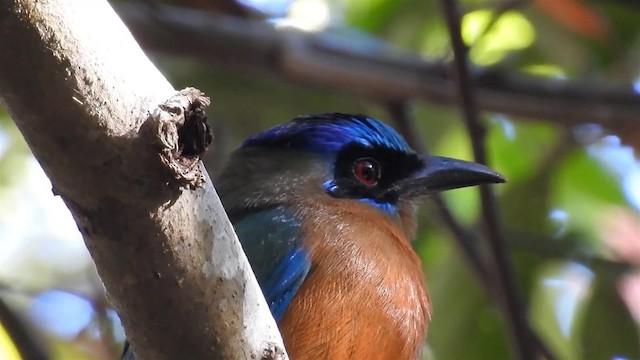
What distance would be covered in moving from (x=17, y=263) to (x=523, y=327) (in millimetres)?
3826

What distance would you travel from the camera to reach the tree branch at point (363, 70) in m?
5.56

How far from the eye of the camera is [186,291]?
2.27 meters

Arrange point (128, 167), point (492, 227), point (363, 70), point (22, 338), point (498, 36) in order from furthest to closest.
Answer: point (498, 36) → point (363, 70) → point (492, 227) → point (22, 338) → point (128, 167)

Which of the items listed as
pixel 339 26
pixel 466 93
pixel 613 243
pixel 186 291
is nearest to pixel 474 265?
pixel 466 93

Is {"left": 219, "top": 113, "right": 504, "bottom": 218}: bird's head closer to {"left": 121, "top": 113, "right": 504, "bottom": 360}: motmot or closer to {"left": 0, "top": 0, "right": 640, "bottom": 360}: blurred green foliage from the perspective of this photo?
{"left": 121, "top": 113, "right": 504, "bottom": 360}: motmot

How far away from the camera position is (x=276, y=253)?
3.95 meters

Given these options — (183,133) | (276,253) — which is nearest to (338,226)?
(276,253)

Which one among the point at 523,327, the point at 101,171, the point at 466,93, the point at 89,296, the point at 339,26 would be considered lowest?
the point at 523,327

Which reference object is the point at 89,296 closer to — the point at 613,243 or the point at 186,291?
the point at 613,243

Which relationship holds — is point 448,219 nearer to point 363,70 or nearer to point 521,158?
point 363,70

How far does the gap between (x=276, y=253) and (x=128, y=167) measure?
6.23ft

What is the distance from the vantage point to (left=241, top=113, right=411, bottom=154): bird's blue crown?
4758 mm

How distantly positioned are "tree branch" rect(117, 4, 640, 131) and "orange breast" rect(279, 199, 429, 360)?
1340 mm

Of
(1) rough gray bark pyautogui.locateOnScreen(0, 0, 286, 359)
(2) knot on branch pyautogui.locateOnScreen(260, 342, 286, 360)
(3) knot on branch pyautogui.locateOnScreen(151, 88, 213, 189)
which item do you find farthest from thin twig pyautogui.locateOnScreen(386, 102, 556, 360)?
(3) knot on branch pyautogui.locateOnScreen(151, 88, 213, 189)
